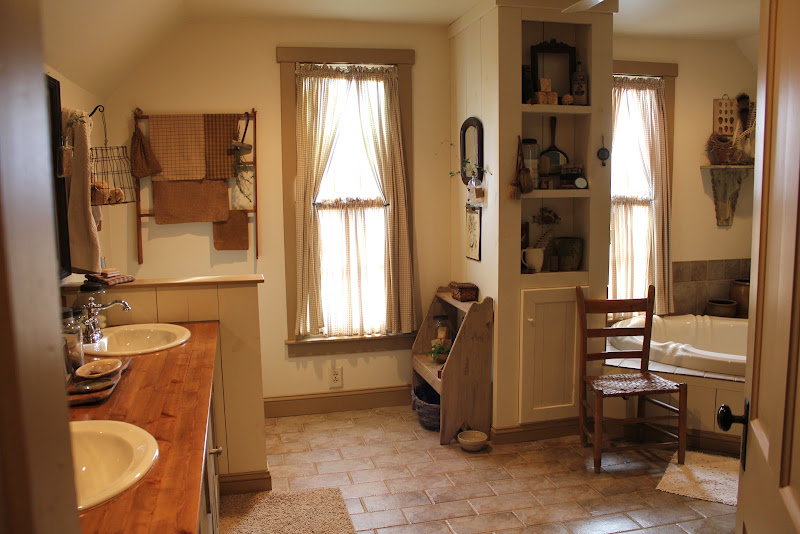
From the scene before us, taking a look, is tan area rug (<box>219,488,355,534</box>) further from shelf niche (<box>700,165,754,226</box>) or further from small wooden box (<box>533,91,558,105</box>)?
shelf niche (<box>700,165,754,226</box>)

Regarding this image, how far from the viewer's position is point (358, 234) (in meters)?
4.36

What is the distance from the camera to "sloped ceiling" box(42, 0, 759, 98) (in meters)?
2.68

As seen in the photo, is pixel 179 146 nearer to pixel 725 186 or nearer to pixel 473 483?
pixel 473 483

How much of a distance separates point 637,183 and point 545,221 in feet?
3.74

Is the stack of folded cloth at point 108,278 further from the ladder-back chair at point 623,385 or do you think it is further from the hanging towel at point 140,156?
the ladder-back chair at point 623,385

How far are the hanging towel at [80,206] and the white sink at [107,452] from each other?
4.19ft

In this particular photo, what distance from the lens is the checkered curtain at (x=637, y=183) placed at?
185 inches

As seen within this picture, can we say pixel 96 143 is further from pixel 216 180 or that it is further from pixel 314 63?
pixel 314 63

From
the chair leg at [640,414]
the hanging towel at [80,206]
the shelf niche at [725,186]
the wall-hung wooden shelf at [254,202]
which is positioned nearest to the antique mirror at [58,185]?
the hanging towel at [80,206]

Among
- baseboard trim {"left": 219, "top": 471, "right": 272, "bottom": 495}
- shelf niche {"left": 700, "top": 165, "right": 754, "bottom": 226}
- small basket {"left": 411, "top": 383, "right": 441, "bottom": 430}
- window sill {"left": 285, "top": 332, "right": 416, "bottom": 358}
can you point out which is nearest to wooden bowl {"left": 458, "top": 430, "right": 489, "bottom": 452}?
small basket {"left": 411, "top": 383, "right": 441, "bottom": 430}

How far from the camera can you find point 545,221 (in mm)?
4016

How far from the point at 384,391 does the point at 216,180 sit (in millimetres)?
1803

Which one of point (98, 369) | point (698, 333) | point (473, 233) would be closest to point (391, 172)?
point (473, 233)

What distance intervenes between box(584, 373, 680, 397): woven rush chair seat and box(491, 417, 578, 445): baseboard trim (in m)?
0.41
